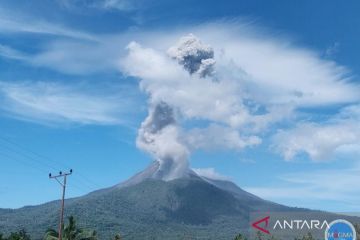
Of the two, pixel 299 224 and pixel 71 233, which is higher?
pixel 71 233

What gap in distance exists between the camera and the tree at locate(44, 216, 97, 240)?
61.7 meters

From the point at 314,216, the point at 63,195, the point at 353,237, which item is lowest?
the point at 353,237

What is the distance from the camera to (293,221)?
2461 centimetres

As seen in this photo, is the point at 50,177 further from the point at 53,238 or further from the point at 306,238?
the point at 306,238

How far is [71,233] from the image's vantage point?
209ft

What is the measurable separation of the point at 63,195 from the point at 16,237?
900 inches

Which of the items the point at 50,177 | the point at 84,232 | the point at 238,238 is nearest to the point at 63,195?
the point at 50,177

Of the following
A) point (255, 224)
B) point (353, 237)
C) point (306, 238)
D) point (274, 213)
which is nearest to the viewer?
point (353, 237)

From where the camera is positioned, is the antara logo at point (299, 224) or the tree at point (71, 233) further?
the tree at point (71, 233)

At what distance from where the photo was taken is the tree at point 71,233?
61719 mm

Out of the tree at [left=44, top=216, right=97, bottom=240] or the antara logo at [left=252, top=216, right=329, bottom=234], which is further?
the tree at [left=44, top=216, right=97, bottom=240]

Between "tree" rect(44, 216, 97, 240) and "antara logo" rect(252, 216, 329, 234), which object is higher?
"tree" rect(44, 216, 97, 240)

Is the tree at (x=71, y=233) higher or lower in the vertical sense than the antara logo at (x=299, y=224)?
higher

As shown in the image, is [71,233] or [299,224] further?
[71,233]
